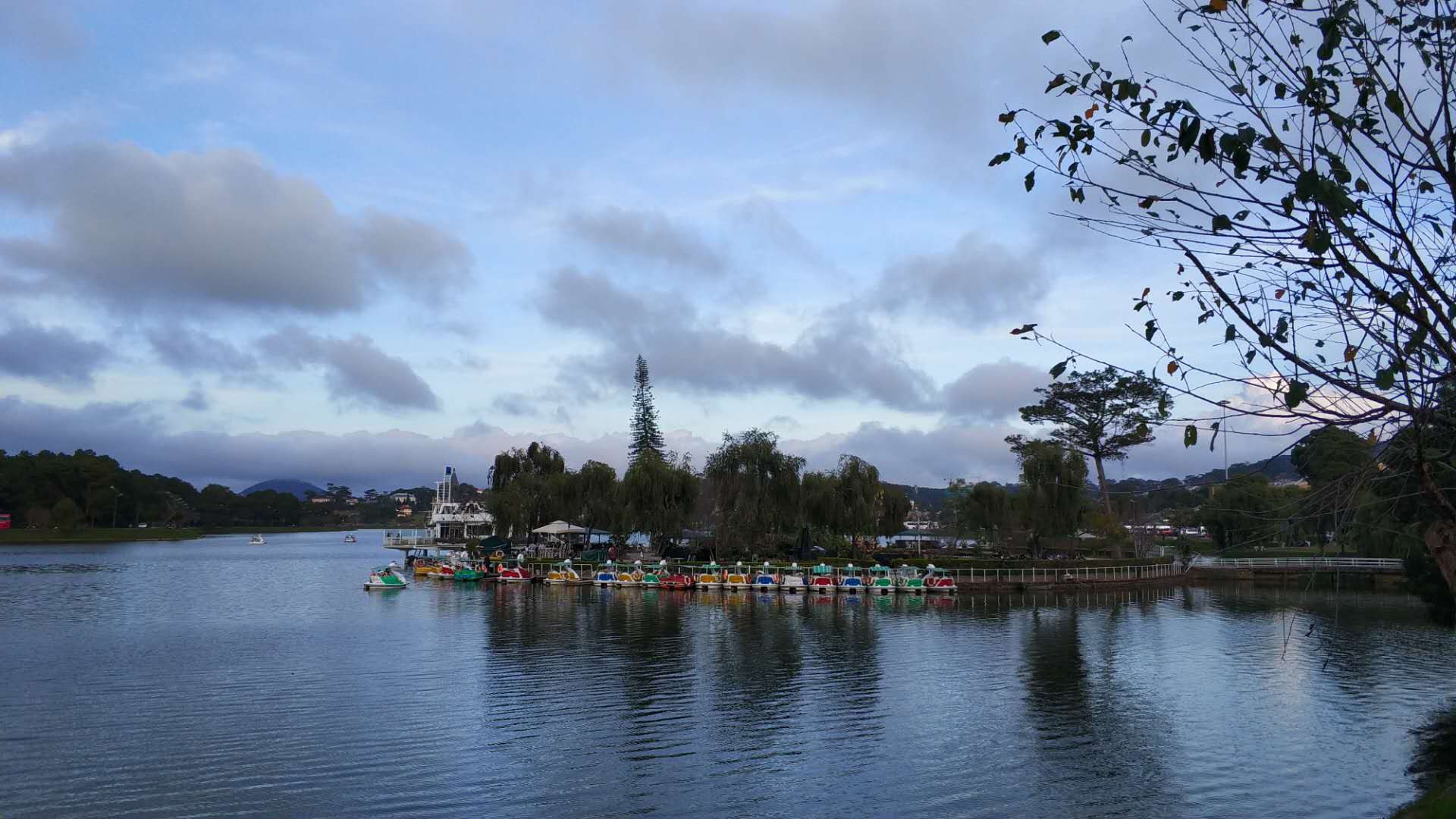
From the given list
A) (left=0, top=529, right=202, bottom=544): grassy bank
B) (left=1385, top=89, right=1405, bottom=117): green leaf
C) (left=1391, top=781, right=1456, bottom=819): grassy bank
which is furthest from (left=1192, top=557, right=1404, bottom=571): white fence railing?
(left=0, top=529, right=202, bottom=544): grassy bank

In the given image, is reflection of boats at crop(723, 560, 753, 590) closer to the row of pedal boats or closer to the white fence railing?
the row of pedal boats

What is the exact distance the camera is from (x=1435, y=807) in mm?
12039

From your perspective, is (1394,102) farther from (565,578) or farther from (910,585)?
(565,578)

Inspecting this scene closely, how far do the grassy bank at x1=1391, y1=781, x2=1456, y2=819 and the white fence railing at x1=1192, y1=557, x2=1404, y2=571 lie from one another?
5010cm

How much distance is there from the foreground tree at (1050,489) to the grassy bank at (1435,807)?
1895 inches

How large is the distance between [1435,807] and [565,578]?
5223 cm

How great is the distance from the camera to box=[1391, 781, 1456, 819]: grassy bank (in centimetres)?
1145

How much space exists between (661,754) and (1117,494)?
67.0 metres

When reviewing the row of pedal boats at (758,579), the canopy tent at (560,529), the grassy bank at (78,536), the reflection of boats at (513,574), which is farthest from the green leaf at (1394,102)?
the grassy bank at (78,536)

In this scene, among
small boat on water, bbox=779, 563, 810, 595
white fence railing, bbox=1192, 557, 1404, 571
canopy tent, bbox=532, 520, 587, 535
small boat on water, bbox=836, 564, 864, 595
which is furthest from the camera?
canopy tent, bbox=532, 520, 587, 535

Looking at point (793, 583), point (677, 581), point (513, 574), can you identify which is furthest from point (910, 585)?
point (513, 574)

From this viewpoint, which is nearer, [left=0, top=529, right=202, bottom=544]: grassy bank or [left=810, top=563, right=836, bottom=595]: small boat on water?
[left=810, top=563, right=836, bottom=595]: small boat on water

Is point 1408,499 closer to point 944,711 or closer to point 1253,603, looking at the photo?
point 944,711

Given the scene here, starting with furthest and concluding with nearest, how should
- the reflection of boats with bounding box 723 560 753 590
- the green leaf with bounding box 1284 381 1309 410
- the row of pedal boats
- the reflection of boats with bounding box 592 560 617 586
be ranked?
the reflection of boats with bounding box 592 560 617 586, the reflection of boats with bounding box 723 560 753 590, the row of pedal boats, the green leaf with bounding box 1284 381 1309 410
